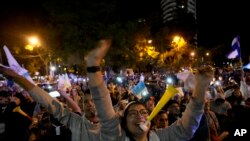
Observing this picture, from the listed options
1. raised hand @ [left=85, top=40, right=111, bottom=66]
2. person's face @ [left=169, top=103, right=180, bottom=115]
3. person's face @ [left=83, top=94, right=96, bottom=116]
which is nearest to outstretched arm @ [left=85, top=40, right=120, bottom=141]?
raised hand @ [left=85, top=40, right=111, bottom=66]

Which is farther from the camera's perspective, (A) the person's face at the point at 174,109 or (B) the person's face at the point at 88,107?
(A) the person's face at the point at 174,109

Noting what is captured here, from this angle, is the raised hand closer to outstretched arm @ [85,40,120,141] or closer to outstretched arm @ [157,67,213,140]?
outstretched arm @ [85,40,120,141]

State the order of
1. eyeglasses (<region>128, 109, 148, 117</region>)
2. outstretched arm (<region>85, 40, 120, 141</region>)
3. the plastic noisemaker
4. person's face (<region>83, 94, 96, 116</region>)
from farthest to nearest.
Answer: person's face (<region>83, 94, 96, 116</region>) < eyeglasses (<region>128, 109, 148, 117</region>) < the plastic noisemaker < outstretched arm (<region>85, 40, 120, 141</region>)

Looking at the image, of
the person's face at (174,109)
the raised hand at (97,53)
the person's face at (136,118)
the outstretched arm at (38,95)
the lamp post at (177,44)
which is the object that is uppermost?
the lamp post at (177,44)

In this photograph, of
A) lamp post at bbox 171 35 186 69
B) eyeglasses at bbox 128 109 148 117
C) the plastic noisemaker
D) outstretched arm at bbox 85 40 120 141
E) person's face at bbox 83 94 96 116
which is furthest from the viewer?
lamp post at bbox 171 35 186 69

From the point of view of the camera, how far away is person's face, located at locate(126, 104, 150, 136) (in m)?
2.97

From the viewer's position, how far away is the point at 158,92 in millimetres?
15336

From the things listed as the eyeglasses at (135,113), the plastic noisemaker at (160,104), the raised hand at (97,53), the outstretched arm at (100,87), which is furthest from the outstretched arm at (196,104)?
the raised hand at (97,53)

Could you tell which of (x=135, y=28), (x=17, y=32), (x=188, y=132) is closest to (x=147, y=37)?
(x=135, y=28)

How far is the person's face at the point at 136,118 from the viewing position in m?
2.97

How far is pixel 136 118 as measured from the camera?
9.89 feet

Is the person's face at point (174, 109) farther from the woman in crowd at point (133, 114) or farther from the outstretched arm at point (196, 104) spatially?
the outstretched arm at point (196, 104)

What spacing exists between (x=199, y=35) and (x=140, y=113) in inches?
2949

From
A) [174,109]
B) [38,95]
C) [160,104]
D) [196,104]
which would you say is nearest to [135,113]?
[160,104]
